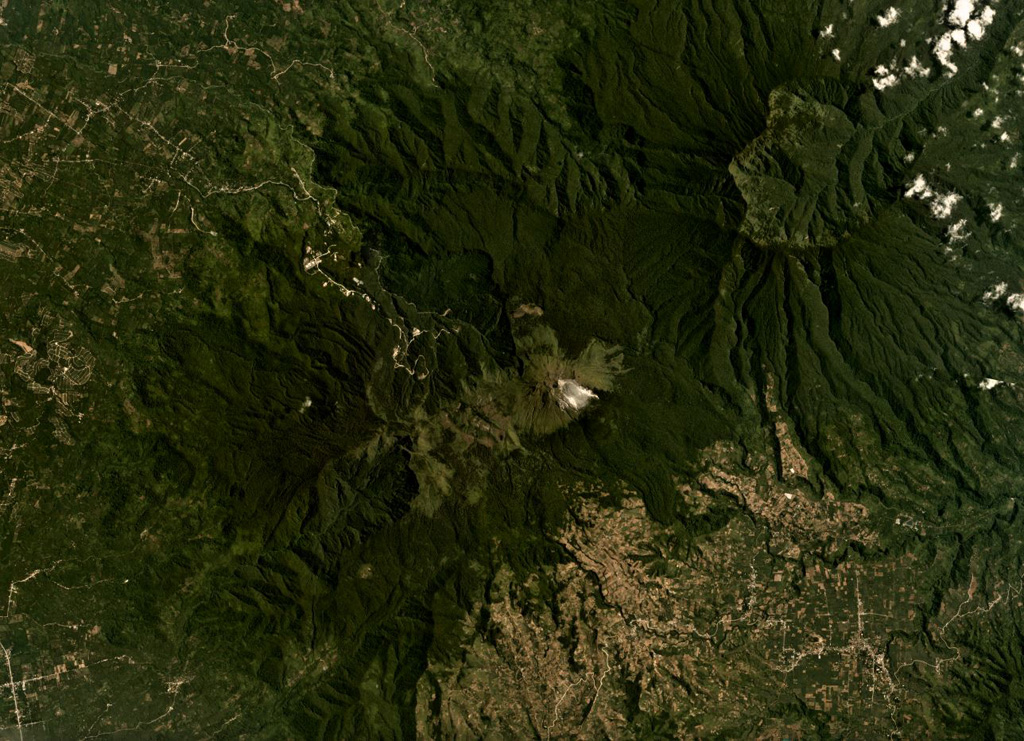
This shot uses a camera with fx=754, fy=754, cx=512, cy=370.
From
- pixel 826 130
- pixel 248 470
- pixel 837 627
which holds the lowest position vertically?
pixel 837 627

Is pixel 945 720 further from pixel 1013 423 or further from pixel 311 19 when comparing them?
pixel 311 19

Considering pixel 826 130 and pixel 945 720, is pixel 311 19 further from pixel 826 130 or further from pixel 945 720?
pixel 945 720

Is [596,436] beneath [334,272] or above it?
beneath

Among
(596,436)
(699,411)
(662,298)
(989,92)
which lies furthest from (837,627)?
(989,92)

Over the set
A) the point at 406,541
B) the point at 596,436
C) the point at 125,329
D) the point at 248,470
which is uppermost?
the point at 125,329

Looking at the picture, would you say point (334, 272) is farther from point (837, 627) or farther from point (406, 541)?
point (837, 627)

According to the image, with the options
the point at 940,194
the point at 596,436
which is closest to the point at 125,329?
the point at 596,436

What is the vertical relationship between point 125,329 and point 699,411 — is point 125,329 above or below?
above
